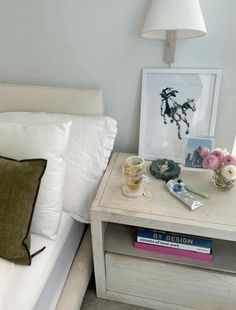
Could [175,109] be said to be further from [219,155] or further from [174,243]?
[174,243]

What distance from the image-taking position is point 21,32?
4.37 feet

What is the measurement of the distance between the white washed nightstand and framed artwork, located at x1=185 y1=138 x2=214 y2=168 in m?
0.05

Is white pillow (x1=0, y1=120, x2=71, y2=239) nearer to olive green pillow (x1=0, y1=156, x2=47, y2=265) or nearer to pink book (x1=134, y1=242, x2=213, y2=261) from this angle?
olive green pillow (x1=0, y1=156, x2=47, y2=265)

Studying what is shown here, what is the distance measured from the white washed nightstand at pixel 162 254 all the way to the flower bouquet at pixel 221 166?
0.04 meters

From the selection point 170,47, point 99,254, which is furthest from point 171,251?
point 170,47

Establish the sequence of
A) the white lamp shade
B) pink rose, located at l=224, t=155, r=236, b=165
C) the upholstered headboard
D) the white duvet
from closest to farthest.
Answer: the white duvet < the white lamp shade < pink rose, located at l=224, t=155, r=236, b=165 < the upholstered headboard

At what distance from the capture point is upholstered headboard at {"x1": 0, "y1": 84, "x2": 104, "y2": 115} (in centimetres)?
133

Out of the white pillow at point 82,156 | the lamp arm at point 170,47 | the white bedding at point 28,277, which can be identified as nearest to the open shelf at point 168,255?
the white pillow at point 82,156

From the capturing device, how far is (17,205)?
3.15ft

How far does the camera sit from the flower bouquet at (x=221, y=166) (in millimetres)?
1108

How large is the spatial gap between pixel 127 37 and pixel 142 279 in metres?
1.08

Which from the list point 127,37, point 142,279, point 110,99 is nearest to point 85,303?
point 142,279

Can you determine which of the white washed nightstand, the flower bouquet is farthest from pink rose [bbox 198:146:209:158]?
the white washed nightstand

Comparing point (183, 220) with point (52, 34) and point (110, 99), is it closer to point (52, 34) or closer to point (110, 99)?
point (110, 99)
